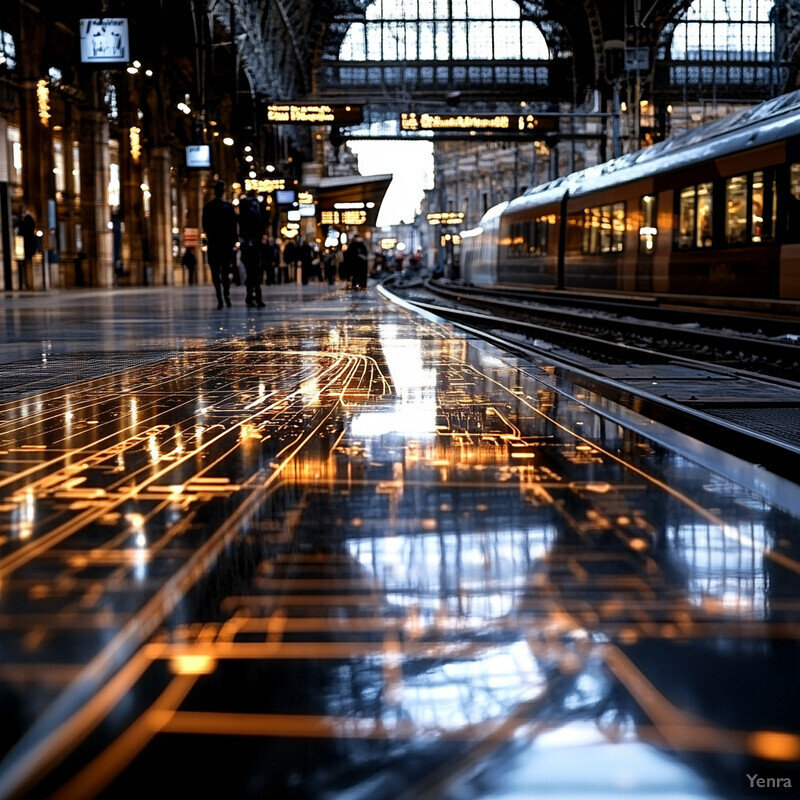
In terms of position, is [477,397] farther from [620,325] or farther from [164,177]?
[164,177]

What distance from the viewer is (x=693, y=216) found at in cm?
1608

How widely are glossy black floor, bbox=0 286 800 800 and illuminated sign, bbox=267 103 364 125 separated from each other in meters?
31.6

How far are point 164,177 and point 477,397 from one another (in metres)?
36.5

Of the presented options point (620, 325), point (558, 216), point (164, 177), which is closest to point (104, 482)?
point (620, 325)

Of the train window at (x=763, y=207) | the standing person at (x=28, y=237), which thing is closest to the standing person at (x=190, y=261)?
the standing person at (x=28, y=237)

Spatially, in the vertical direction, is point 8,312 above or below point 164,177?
below

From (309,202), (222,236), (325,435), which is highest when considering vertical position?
(309,202)

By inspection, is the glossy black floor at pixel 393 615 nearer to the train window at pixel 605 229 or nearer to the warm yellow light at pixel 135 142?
the train window at pixel 605 229

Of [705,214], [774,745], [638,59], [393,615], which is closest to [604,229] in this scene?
[705,214]

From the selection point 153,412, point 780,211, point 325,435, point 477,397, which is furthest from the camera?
point 780,211

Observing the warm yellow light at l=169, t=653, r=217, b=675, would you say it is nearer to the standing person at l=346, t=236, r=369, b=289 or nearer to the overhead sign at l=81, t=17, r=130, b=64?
the overhead sign at l=81, t=17, r=130, b=64

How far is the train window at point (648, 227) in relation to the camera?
17.9 metres

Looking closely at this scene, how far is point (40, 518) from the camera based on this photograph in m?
2.38

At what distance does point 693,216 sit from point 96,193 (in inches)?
857
